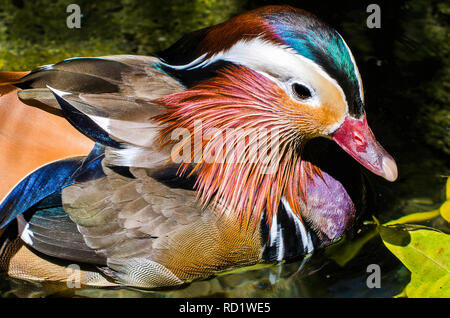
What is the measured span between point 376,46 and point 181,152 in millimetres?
2200

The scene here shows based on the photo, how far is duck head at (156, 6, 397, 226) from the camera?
245cm

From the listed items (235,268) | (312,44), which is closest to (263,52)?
(312,44)

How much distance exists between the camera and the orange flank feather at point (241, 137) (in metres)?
2.65

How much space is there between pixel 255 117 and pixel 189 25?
1.93 metres

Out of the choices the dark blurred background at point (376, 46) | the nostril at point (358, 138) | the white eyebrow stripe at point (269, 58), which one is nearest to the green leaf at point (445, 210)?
the dark blurred background at point (376, 46)

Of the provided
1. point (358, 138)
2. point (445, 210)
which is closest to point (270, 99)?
point (358, 138)

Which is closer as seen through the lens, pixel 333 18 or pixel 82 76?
pixel 82 76

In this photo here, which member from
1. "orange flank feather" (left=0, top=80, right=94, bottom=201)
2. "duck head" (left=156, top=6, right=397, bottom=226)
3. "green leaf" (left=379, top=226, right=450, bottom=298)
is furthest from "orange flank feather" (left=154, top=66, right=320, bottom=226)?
"green leaf" (left=379, top=226, right=450, bottom=298)

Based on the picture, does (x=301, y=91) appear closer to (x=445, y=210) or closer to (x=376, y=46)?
(x=445, y=210)

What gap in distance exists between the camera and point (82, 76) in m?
2.78

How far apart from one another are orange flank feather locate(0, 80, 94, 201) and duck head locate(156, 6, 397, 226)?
1.43ft

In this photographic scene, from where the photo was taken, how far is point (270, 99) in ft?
8.65

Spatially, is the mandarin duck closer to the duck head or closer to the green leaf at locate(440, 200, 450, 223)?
the duck head
